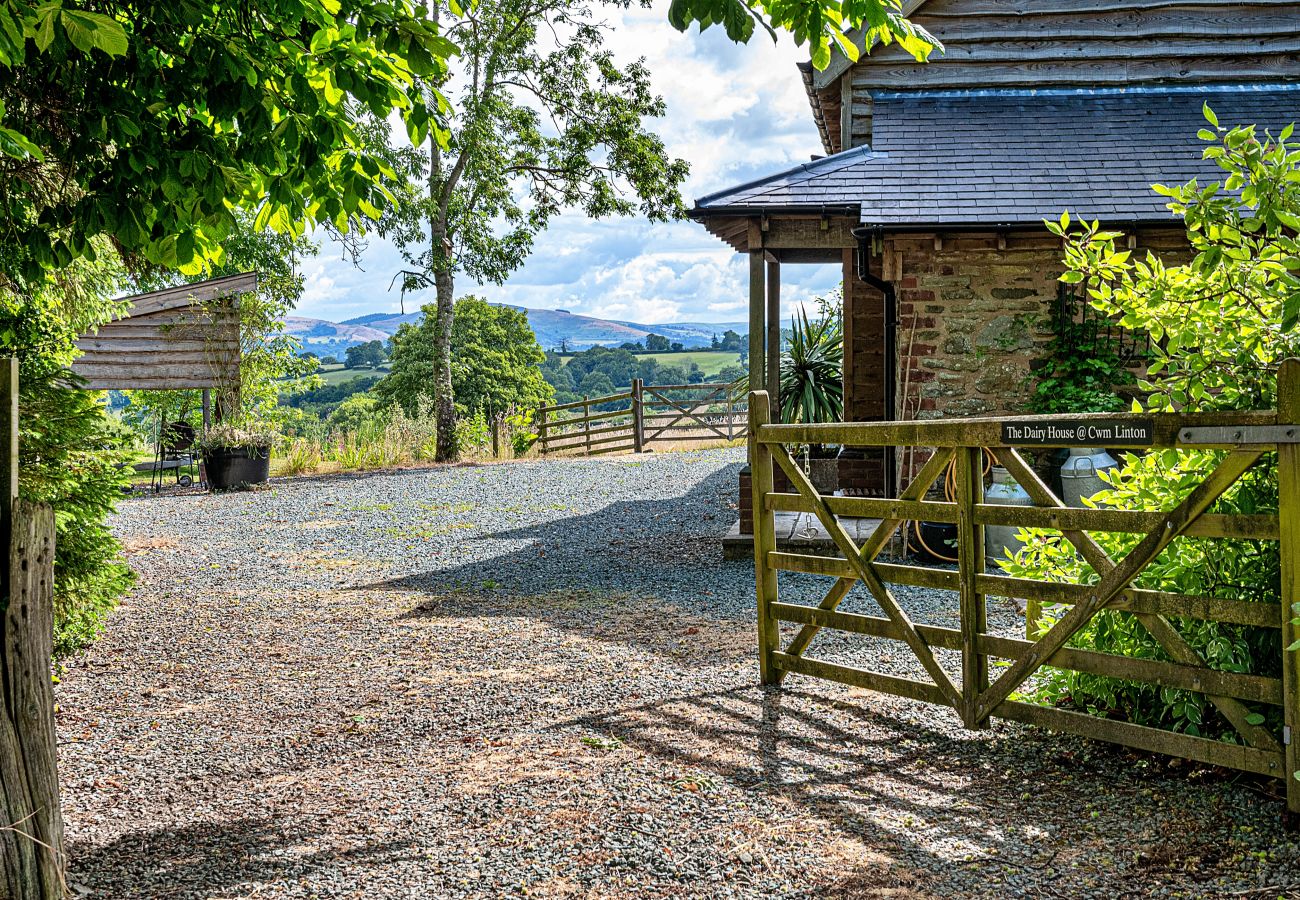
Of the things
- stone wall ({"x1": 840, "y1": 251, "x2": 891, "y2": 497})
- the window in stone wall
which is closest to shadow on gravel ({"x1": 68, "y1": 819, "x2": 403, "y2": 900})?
the window in stone wall

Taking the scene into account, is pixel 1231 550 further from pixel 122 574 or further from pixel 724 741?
pixel 122 574

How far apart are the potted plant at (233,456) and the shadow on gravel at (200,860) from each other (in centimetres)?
1327

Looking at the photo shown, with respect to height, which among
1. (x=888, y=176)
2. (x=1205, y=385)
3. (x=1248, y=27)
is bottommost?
(x=1205, y=385)

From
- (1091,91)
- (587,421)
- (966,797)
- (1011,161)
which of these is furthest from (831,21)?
(587,421)

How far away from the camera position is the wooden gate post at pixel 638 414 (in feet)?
75.4

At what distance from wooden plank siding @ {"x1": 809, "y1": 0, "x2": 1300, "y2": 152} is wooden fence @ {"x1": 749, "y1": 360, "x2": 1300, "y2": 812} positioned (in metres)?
8.57

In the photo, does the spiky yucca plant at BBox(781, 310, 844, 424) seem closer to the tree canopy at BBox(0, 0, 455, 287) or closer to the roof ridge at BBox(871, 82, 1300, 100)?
the roof ridge at BBox(871, 82, 1300, 100)

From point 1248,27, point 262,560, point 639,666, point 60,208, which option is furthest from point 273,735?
point 1248,27

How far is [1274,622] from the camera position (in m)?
3.47

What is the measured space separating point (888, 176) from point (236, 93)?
7224 millimetres

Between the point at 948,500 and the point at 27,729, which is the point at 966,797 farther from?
the point at 948,500

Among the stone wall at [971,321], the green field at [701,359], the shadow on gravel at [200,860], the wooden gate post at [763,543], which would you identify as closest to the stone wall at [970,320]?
the stone wall at [971,321]

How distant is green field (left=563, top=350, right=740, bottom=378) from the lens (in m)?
60.1

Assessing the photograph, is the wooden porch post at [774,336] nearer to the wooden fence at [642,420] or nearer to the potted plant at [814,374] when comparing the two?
the potted plant at [814,374]
